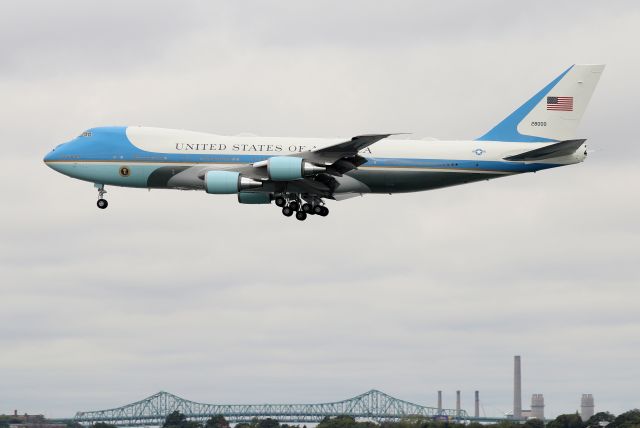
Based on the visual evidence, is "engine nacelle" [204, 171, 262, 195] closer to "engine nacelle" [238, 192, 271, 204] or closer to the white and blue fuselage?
the white and blue fuselage

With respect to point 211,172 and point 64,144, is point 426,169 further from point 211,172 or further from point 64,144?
point 64,144

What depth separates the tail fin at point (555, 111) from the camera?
88.2 m

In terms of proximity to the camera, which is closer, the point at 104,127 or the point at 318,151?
the point at 318,151

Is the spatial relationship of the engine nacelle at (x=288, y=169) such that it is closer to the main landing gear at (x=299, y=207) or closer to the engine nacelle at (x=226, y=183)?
the engine nacelle at (x=226, y=183)

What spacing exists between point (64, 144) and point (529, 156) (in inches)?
1283

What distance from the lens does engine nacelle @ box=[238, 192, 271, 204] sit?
87500 millimetres

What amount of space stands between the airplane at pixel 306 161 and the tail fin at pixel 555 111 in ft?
0.32

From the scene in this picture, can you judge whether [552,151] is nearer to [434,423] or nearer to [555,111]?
[555,111]

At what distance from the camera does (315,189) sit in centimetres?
8581

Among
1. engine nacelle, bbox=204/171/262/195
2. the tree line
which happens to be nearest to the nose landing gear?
engine nacelle, bbox=204/171/262/195

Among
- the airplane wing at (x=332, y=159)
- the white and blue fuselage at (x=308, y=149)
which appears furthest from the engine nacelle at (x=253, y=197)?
the airplane wing at (x=332, y=159)

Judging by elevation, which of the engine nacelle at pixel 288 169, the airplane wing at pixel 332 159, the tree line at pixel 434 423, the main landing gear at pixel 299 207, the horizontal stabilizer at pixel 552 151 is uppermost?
the horizontal stabilizer at pixel 552 151

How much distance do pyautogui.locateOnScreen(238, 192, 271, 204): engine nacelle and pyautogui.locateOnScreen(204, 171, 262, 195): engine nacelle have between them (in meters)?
4.58

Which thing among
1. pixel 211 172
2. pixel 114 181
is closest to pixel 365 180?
pixel 211 172
